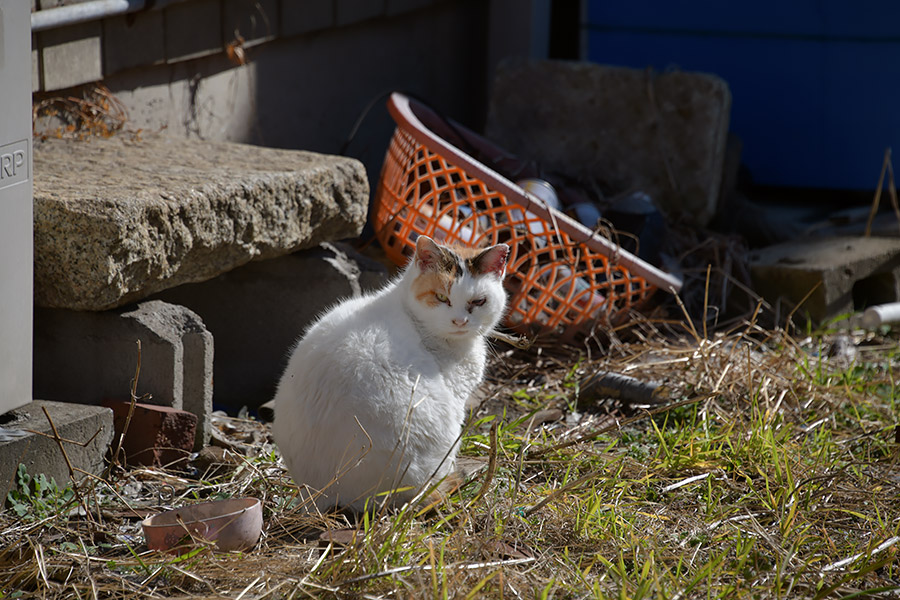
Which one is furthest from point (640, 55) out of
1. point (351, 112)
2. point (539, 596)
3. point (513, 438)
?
point (539, 596)

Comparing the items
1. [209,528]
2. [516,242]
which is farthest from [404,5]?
[209,528]

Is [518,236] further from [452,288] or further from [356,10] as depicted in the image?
[356,10]

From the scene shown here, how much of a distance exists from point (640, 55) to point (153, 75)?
3019 mm

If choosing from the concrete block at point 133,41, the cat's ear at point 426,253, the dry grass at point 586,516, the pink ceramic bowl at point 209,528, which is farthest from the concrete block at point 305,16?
the pink ceramic bowl at point 209,528

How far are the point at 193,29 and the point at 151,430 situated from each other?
5.79 feet

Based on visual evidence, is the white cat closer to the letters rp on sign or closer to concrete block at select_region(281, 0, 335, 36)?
the letters rp on sign

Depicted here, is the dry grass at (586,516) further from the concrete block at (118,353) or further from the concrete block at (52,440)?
the concrete block at (118,353)

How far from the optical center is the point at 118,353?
2.41 metres

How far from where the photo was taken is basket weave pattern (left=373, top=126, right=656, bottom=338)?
3166mm

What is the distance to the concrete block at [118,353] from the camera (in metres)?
2.40

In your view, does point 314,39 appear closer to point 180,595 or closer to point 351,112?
point 351,112

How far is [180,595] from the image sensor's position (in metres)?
1.78

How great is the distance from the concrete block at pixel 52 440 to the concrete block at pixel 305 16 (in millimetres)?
2235

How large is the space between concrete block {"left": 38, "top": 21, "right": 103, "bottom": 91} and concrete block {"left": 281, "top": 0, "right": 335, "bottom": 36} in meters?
1.06
